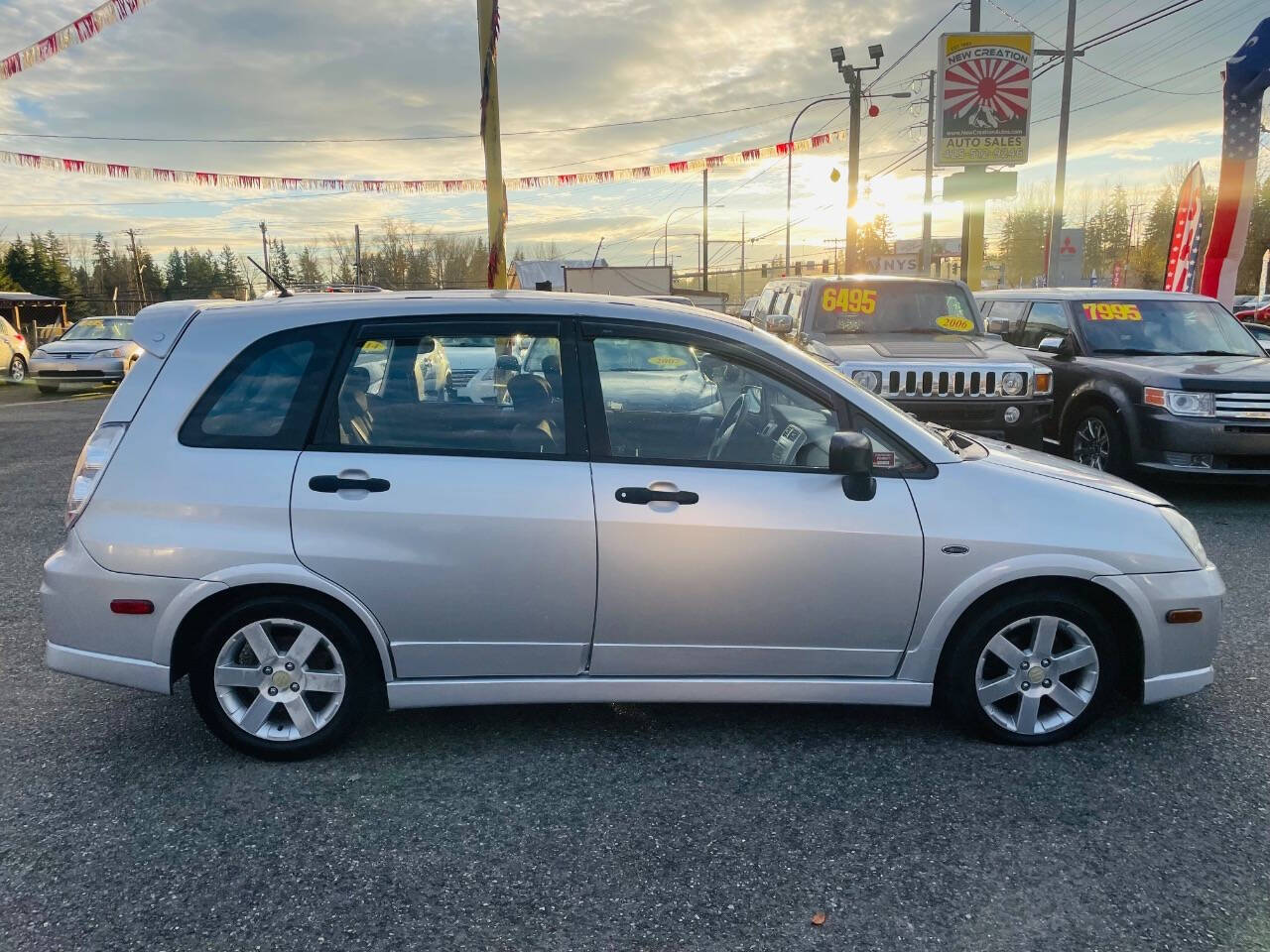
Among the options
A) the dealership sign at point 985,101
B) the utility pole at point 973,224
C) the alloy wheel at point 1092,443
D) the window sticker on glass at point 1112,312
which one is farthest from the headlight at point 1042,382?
the dealership sign at point 985,101

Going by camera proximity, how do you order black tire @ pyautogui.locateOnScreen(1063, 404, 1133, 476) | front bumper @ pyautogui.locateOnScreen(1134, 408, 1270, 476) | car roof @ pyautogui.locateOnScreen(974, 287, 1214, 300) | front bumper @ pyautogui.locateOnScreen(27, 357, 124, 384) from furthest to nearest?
1. front bumper @ pyautogui.locateOnScreen(27, 357, 124, 384)
2. car roof @ pyautogui.locateOnScreen(974, 287, 1214, 300)
3. black tire @ pyautogui.locateOnScreen(1063, 404, 1133, 476)
4. front bumper @ pyautogui.locateOnScreen(1134, 408, 1270, 476)

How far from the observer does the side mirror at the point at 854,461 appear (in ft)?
10.9

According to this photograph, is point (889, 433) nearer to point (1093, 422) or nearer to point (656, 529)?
point (656, 529)

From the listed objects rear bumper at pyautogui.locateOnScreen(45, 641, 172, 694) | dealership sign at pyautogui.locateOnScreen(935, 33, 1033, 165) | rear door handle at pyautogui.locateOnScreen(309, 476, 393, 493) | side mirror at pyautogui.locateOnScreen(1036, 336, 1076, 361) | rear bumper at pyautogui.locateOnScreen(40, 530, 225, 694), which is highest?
dealership sign at pyautogui.locateOnScreen(935, 33, 1033, 165)

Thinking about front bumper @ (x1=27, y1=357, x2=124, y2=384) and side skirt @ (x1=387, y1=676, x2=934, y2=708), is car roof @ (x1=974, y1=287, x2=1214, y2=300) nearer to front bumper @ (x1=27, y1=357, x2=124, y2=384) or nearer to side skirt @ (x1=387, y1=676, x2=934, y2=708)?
side skirt @ (x1=387, y1=676, x2=934, y2=708)

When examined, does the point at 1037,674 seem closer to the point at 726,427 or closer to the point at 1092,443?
the point at 726,427

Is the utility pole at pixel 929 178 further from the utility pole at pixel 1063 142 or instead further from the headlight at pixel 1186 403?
the headlight at pixel 1186 403

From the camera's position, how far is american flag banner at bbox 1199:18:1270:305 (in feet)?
48.1

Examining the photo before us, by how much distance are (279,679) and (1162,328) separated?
8780 mm

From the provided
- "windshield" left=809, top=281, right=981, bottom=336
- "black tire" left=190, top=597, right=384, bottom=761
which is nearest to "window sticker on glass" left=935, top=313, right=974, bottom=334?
"windshield" left=809, top=281, right=981, bottom=336

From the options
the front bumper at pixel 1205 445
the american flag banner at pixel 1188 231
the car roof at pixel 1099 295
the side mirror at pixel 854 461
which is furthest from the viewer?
the american flag banner at pixel 1188 231

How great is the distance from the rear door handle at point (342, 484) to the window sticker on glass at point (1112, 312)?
821cm

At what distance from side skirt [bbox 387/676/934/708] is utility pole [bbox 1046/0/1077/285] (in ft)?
91.4

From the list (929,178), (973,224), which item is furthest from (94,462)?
(929,178)
